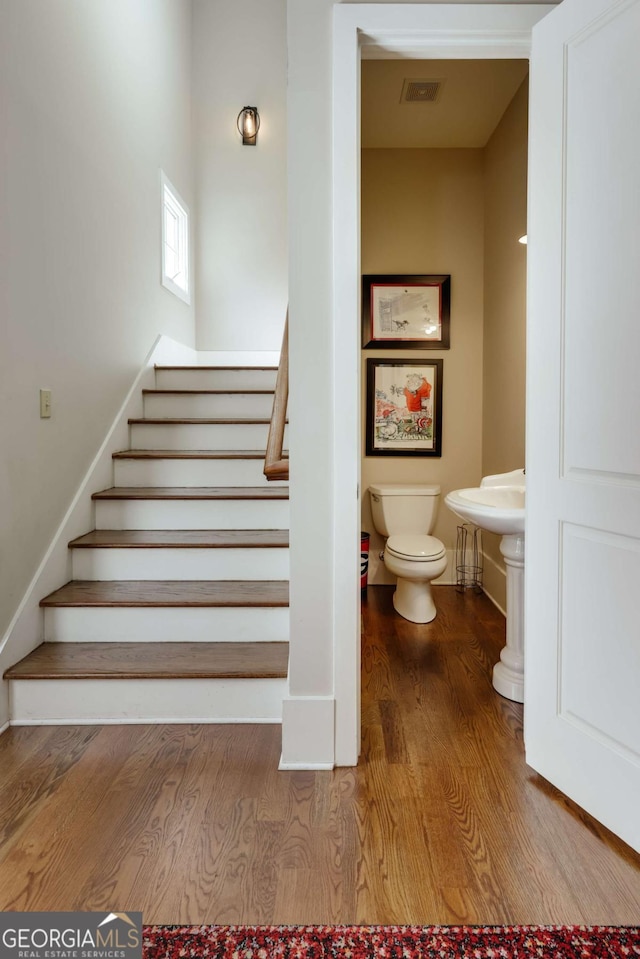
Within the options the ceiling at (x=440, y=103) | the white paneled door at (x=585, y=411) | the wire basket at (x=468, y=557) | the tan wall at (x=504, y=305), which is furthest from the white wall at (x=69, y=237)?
the wire basket at (x=468, y=557)

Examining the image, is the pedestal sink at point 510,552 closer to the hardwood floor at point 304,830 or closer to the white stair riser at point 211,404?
the hardwood floor at point 304,830

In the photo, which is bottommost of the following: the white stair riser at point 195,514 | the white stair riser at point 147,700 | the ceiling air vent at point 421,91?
the white stair riser at point 147,700

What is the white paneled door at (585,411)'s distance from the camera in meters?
1.53

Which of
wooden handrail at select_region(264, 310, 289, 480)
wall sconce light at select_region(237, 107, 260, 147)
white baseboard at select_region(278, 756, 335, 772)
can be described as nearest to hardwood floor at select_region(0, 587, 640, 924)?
white baseboard at select_region(278, 756, 335, 772)

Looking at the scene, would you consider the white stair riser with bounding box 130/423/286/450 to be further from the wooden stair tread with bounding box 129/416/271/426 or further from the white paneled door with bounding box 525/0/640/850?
the white paneled door with bounding box 525/0/640/850

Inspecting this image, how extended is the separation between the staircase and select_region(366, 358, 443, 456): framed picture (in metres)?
0.93

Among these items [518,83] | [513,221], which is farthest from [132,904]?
[518,83]

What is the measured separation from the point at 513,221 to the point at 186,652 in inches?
105

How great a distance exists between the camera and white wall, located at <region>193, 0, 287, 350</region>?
4664mm

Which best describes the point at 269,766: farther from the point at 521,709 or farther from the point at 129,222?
the point at 129,222

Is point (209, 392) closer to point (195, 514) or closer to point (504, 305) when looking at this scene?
point (195, 514)

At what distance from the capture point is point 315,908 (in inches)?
52.6

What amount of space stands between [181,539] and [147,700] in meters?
0.74

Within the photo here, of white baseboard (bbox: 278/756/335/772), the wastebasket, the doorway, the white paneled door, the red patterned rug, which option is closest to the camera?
the red patterned rug
